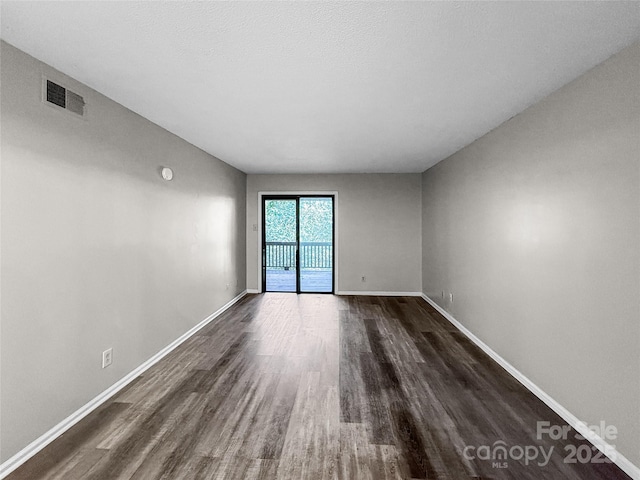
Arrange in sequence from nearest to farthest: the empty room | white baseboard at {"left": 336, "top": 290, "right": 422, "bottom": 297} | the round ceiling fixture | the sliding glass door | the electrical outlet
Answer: the empty room < the electrical outlet < the round ceiling fixture < white baseboard at {"left": 336, "top": 290, "right": 422, "bottom": 297} < the sliding glass door

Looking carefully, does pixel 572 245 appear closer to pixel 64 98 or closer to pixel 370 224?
pixel 64 98

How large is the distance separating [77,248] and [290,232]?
435cm

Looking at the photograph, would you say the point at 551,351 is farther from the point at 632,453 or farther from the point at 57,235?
the point at 57,235

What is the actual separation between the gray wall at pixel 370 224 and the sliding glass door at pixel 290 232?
0.18 metres

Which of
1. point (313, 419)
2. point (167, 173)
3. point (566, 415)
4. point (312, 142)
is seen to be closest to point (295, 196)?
→ point (312, 142)

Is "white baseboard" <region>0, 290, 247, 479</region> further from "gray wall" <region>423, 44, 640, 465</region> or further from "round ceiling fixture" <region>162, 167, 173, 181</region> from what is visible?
"gray wall" <region>423, 44, 640, 465</region>

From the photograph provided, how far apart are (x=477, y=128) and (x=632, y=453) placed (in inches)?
110

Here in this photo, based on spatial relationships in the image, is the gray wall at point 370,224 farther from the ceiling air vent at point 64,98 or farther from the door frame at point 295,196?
the ceiling air vent at point 64,98

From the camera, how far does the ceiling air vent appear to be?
6.59 feet

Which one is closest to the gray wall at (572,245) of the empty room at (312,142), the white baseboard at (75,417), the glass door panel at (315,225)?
the empty room at (312,142)

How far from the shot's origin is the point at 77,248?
2219 mm

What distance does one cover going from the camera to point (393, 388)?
266 centimetres

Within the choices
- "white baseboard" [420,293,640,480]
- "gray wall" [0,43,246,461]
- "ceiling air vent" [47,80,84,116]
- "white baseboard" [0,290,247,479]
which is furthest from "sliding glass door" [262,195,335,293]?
"ceiling air vent" [47,80,84,116]

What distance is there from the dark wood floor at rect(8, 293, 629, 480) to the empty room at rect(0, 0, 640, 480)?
2cm
